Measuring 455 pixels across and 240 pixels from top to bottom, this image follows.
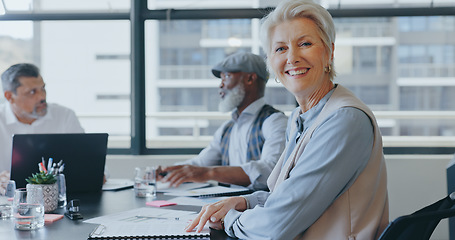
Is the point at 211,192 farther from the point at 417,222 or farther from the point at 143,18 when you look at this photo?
the point at 143,18

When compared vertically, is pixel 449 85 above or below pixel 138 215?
above

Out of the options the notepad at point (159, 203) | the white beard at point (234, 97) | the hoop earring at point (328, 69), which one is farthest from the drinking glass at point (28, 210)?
the white beard at point (234, 97)

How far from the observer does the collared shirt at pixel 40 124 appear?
9.97 ft

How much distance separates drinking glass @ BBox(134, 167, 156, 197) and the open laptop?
0.20 meters

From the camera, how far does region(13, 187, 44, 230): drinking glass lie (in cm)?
159

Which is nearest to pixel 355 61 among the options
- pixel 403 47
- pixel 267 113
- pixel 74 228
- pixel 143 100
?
pixel 403 47

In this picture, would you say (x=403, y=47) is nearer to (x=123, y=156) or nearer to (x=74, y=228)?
(x=123, y=156)

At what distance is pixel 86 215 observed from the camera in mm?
1790

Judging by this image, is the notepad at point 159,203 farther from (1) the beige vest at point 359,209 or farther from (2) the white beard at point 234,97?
(2) the white beard at point 234,97

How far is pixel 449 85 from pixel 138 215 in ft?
10.4

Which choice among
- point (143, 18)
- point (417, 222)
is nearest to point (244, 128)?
point (143, 18)

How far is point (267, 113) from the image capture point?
3.05 m

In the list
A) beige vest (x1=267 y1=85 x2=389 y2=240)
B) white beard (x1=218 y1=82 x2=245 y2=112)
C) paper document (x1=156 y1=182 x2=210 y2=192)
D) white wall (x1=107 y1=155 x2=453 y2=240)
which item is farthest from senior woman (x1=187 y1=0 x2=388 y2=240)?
white wall (x1=107 y1=155 x2=453 y2=240)

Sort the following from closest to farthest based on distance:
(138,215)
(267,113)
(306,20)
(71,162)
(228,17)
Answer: (306,20), (138,215), (71,162), (267,113), (228,17)
